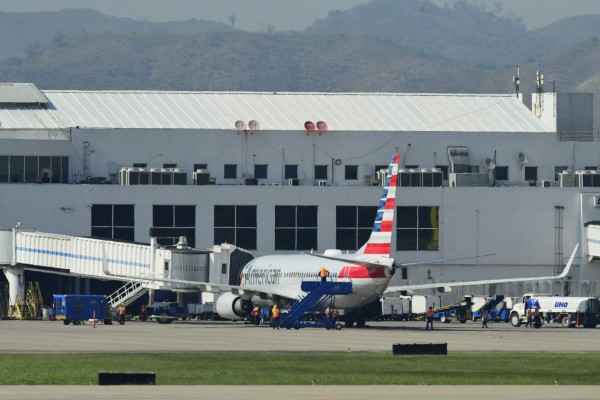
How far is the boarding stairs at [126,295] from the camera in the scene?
121 metres

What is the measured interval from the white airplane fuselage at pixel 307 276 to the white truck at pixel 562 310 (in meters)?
15.7

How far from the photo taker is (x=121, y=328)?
99.3m

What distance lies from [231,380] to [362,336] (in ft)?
116

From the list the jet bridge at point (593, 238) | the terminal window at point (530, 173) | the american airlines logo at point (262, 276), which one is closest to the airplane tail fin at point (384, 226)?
the american airlines logo at point (262, 276)

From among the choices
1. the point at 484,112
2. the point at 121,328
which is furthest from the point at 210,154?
the point at 121,328

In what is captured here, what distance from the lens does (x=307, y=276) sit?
10425cm

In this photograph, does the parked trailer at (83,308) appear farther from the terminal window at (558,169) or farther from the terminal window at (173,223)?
the terminal window at (558,169)

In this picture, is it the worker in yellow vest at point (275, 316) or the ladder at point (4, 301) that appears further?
the ladder at point (4, 301)

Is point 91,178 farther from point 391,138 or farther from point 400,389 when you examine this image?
point 400,389

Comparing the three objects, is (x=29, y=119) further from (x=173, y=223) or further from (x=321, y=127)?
(x=321, y=127)

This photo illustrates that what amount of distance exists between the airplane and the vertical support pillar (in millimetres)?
10103

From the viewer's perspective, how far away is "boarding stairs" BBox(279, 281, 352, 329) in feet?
322

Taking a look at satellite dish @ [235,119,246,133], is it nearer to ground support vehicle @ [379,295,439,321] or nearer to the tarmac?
ground support vehicle @ [379,295,439,321]

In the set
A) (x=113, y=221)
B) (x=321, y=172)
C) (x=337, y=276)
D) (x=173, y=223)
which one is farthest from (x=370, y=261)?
(x=321, y=172)
